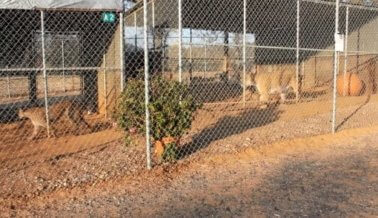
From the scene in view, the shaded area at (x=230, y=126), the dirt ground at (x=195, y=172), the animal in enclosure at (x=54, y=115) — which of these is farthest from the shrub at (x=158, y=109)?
the animal in enclosure at (x=54, y=115)

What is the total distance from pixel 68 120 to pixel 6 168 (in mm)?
3197

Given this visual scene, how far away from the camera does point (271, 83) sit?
15.5 metres

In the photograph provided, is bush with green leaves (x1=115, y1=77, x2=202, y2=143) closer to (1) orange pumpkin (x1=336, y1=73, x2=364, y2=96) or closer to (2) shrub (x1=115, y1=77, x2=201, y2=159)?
(2) shrub (x1=115, y1=77, x2=201, y2=159)

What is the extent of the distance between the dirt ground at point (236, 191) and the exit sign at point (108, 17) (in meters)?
5.37

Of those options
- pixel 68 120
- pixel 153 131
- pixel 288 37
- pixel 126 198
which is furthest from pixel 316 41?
pixel 126 198

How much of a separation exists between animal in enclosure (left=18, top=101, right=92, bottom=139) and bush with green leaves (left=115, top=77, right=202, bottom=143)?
322 centimetres

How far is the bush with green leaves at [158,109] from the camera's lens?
735 cm

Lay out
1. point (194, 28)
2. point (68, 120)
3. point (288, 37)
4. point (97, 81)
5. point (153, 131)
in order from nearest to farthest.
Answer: point (153, 131) → point (68, 120) → point (97, 81) → point (194, 28) → point (288, 37)

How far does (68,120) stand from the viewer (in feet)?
35.0

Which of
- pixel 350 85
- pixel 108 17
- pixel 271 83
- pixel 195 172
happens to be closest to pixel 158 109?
pixel 195 172

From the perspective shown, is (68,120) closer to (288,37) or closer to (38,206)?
(38,206)

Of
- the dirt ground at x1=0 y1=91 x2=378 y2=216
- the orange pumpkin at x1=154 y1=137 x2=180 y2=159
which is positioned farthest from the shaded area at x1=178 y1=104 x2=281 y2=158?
the orange pumpkin at x1=154 y1=137 x2=180 y2=159

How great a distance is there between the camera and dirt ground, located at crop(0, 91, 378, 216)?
577 centimetres

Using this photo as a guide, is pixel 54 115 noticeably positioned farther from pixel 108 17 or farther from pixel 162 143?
pixel 162 143
